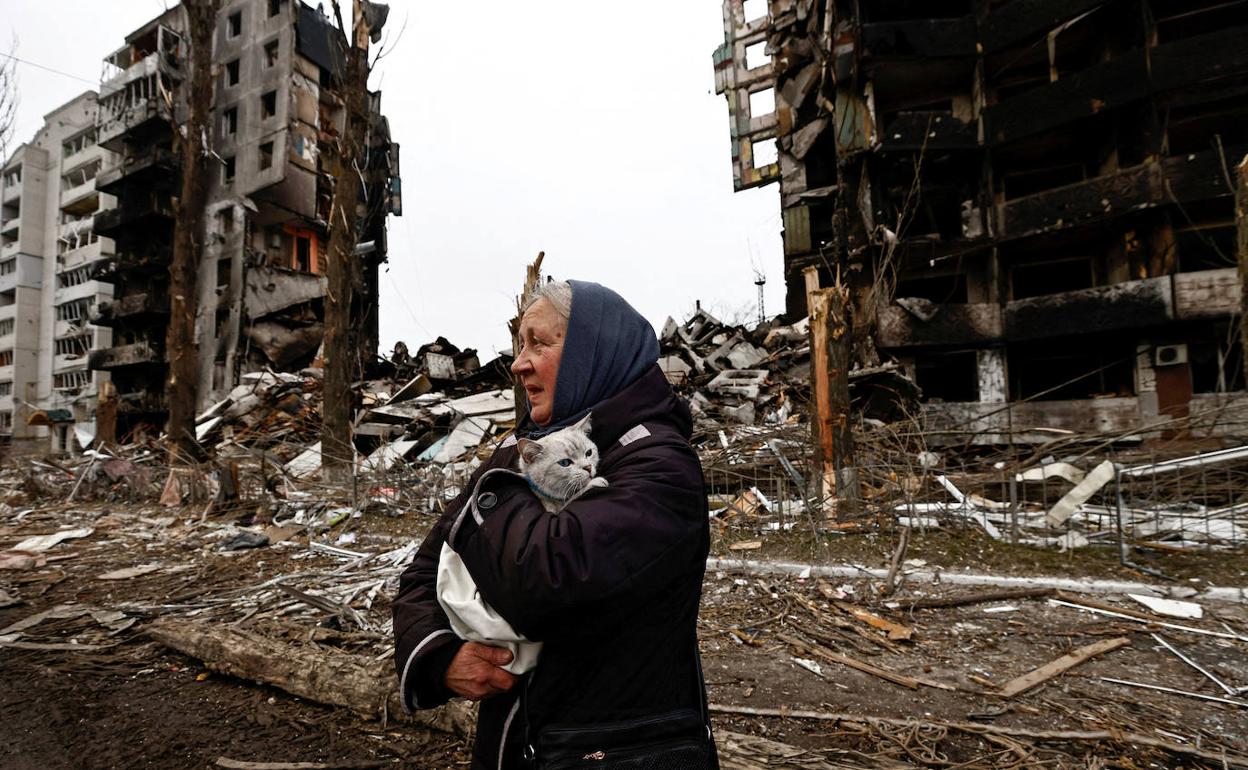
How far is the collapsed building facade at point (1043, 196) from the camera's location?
16.8 meters

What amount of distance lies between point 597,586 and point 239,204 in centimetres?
3598

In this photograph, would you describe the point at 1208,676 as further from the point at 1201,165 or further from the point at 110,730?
the point at 1201,165

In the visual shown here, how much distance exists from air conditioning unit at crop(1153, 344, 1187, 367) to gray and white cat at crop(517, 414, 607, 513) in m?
22.7

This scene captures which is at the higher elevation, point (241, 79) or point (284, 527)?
point (241, 79)

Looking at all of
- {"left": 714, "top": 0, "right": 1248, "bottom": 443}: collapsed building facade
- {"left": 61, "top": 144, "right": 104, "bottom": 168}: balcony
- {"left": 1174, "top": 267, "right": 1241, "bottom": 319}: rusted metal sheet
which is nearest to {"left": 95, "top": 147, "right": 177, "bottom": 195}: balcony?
{"left": 61, "top": 144, "right": 104, "bottom": 168}: balcony

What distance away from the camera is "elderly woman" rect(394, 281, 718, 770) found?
1110mm

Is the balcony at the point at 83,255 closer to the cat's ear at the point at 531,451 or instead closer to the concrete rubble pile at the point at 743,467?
the concrete rubble pile at the point at 743,467

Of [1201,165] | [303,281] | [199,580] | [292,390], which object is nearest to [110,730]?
[199,580]

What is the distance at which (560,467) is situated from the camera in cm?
125

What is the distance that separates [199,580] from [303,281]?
97.2ft

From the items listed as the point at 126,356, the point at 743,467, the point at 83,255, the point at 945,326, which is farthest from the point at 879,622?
the point at 83,255

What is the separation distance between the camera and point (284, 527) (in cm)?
827

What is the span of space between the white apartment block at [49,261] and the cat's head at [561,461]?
185ft

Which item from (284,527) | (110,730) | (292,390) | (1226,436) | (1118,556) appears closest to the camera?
(110,730)
